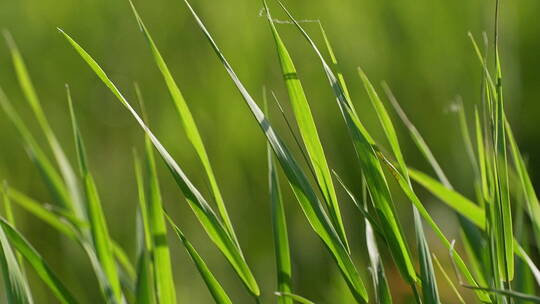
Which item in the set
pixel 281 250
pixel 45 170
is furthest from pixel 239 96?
pixel 281 250

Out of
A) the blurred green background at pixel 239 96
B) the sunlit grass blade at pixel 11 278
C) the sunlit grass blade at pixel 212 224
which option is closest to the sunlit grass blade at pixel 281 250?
the sunlit grass blade at pixel 212 224

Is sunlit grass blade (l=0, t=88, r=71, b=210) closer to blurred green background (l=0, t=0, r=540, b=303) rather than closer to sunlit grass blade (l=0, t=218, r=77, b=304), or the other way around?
sunlit grass blade (l=0, t=218, r=77, b=304)

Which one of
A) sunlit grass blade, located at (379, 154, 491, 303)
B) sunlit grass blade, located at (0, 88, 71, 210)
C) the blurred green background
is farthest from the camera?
the blurred green background

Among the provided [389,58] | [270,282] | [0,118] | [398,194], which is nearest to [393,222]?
[270,282]

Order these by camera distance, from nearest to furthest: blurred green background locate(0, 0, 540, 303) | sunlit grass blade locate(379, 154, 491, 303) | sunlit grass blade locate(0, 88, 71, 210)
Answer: sunlit grass blade locate(379, 154, 491, 303)
sunlit grass blade locate(0, 88, 71, 210)
blurred green background locate(0, 0, 540, 303)

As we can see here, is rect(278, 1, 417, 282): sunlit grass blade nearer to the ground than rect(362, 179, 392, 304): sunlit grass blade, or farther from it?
farther from it

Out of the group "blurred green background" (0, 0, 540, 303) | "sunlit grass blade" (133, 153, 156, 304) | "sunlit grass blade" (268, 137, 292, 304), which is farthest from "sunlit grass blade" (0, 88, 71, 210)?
"blurred green background" (0, 0, 540, 303)

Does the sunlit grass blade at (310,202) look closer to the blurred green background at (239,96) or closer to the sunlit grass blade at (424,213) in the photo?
the sunlit grass blade at (424,213)

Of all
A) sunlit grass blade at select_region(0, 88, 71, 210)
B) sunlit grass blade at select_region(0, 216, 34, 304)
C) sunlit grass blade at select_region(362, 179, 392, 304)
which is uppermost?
sunlit grass blade at select_region(0, 88, 71, 210)

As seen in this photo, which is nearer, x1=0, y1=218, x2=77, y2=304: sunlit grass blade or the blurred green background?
x1=0, y1=218, x2=77, y2=304: sunlit grass blade

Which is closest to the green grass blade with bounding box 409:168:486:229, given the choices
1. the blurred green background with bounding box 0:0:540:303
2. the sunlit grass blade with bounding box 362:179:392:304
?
the sunlit grass blade with bounding box 362:179:392:304

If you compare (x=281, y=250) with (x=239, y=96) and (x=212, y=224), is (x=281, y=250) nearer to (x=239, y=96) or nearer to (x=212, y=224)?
(x=212, y=224)
